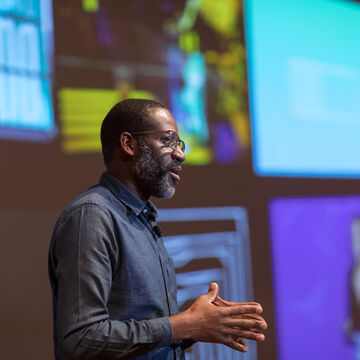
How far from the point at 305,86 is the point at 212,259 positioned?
49.1 inches

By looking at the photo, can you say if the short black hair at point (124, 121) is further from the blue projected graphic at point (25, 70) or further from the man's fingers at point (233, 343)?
the blue projected graphic at point (25, 70)

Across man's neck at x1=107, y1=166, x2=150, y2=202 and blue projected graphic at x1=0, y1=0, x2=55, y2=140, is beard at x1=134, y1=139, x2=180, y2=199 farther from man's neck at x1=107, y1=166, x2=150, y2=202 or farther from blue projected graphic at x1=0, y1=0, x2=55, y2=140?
blue projected graphic at x1=0, y1=0, x2=55, y2=140

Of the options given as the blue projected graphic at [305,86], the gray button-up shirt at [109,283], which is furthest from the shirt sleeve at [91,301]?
the blue projected graphic at [305,86]

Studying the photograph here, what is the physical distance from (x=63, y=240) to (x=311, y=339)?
2155mm

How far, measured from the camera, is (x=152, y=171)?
1.37 meters

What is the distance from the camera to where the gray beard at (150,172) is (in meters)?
1.37

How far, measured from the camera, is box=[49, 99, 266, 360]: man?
1.10 m

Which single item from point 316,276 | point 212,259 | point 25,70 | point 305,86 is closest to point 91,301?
point 25,70

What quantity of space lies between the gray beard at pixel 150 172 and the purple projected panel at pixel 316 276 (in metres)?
1.51

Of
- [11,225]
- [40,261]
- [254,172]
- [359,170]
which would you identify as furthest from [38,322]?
[359,170]

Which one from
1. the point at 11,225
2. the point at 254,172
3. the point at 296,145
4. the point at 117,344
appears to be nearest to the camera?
the point at 117,344

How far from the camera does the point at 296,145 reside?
2951 mm

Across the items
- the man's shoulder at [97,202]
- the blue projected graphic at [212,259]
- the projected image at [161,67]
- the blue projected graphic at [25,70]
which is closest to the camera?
the man's shoulder at [97,202]

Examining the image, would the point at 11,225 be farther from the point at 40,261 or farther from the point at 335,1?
the point at 335,1
